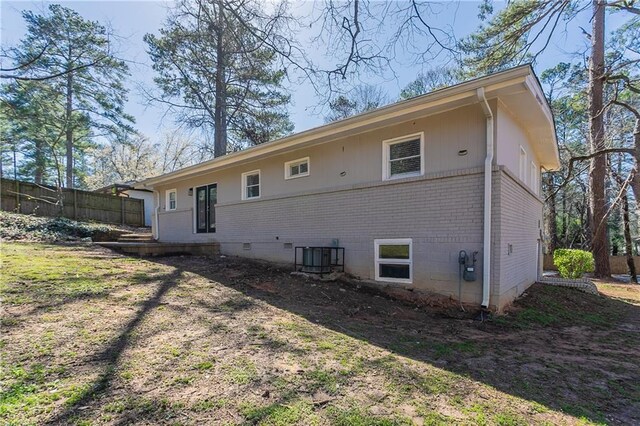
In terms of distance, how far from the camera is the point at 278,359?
3096 mm

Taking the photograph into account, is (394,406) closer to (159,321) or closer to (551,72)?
(159,321)

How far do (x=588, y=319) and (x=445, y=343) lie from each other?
4002 millimetres

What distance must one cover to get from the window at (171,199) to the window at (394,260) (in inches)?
360

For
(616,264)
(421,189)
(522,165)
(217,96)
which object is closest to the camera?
(421,189)

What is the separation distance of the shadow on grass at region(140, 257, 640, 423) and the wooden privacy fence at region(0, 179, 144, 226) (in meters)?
11.1

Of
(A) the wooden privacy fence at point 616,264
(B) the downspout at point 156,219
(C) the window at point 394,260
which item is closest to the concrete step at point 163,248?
(B) the downspout at point 156,219

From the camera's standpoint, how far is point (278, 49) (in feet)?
16.9

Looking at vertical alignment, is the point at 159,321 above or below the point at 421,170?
below

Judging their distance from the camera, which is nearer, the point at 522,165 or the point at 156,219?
the point at 522,165

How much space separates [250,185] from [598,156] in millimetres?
11980

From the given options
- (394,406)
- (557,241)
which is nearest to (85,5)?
(394,406)

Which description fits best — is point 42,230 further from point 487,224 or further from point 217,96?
point 487,224

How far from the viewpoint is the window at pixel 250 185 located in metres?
9.55

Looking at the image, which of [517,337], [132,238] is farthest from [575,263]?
[132,238]
